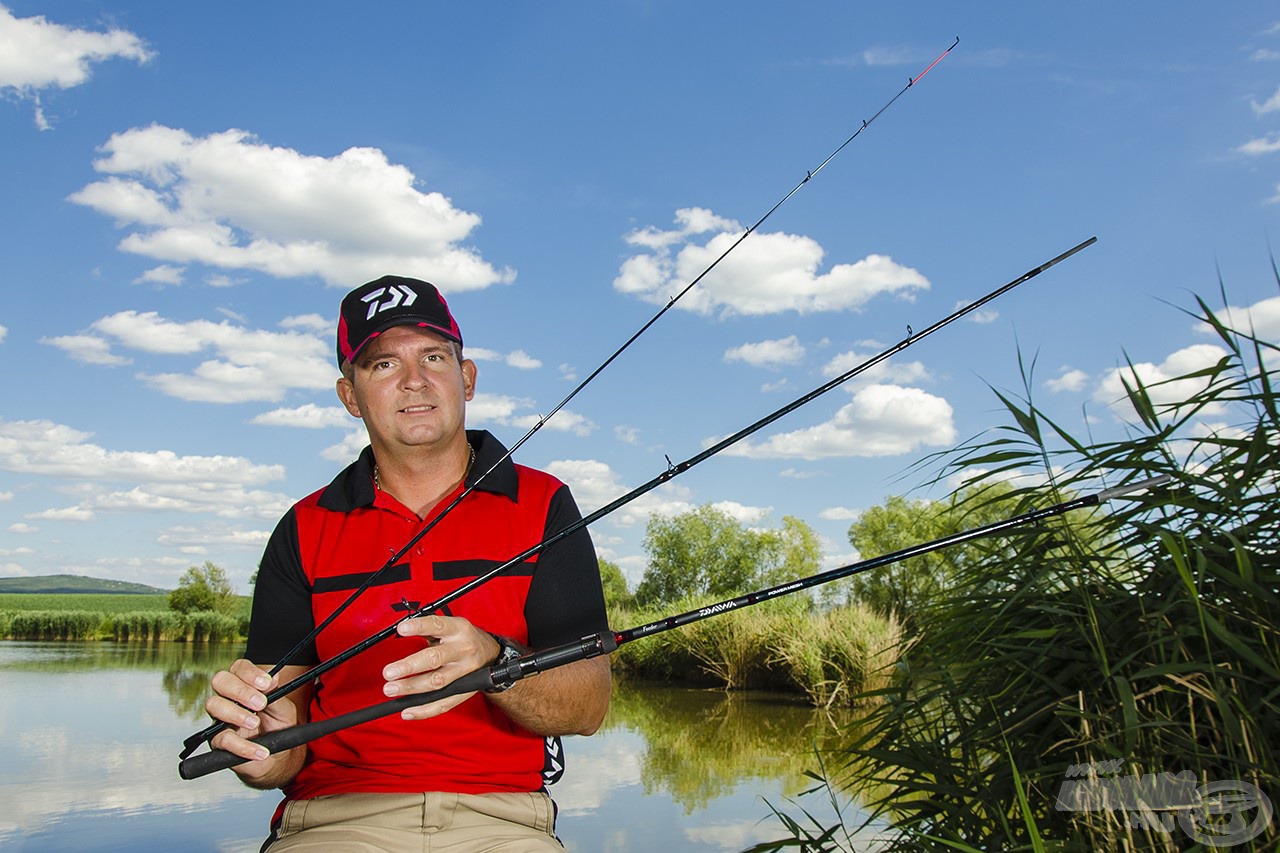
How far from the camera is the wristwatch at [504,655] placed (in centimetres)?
170

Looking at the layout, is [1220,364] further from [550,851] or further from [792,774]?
[792,774]

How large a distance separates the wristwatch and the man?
22 millimetres

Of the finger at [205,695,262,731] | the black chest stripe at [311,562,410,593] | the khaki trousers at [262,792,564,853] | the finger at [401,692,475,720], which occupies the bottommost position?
the khaki trousers at [262,792,564,853]

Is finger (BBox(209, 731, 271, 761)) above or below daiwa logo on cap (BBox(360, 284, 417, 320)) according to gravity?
below

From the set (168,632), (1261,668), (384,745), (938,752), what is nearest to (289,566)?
(384,745)

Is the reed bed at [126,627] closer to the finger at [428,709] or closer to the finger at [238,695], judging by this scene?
the finger at [238,695]

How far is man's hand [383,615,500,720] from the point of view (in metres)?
1.61

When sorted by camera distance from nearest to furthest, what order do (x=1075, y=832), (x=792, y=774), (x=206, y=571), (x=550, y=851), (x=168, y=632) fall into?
(x=550, y=851), (x=1075, y=832), (x=792, y=774), (x=168, y=632), (x=206, y=571)

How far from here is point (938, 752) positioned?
2.95 meters

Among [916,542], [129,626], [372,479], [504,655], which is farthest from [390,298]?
[129,626]

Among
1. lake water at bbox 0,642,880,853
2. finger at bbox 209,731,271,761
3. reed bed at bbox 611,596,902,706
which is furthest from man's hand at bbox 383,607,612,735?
reed bed at bbox 611,596,902,706

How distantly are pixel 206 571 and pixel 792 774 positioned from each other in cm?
2862

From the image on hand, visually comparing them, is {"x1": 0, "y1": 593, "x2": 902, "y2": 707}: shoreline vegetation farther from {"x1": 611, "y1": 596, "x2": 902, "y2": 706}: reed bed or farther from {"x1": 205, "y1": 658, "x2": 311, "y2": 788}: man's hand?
{"x1": 205, "y1": 658, "x2": 311, "y2": 788}: man's hand

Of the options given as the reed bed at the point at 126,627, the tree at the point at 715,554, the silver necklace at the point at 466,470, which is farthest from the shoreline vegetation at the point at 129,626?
the silver necklace at the point at 466,470
